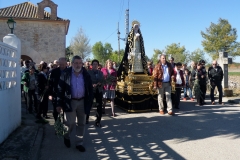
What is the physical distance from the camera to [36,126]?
22.2 ft

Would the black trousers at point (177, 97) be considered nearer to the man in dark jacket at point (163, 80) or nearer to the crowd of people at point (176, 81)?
the crowd of people at point (176, 81)

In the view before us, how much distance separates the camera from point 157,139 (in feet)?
18.7

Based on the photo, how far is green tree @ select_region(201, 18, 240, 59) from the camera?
45.3m

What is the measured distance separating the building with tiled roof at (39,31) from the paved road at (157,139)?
17.5 metres

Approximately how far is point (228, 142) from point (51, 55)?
2121 cm

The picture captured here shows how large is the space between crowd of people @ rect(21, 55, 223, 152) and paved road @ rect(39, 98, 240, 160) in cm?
37

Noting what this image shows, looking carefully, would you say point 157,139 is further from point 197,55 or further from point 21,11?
point 197,55

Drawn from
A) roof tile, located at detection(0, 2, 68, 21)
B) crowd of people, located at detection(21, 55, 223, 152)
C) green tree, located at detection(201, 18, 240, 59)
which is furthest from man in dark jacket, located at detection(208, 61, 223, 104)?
green tree, located at detection(201, 18, 240, 59)

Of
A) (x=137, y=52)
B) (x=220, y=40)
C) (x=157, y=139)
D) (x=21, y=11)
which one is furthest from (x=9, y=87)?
(x=220, y=40)

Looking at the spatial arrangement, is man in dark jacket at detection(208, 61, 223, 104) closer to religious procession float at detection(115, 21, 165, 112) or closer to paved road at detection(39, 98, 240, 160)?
paved road at detection(39, 98, 240, 160)

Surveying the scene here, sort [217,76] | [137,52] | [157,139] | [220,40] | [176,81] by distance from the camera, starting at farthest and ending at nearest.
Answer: [220,40] < [217,76] < [176,81] < [137,52] < [157,139]

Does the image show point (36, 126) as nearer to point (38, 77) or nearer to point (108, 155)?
point (38, 77)

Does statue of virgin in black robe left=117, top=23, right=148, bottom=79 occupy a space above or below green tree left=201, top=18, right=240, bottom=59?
below

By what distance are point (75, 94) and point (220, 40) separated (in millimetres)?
45327
